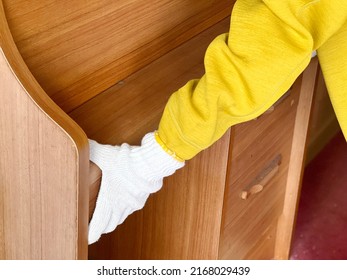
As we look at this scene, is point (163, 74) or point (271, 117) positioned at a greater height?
point (163, 74)

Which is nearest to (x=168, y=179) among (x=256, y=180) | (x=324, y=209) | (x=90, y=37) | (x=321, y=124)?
(x=256, y=180)

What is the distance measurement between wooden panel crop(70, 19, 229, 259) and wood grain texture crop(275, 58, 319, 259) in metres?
0.24

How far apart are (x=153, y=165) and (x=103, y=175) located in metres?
0.07

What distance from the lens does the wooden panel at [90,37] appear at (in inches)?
35.9

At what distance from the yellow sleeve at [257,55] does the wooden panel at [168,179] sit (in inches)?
4.8

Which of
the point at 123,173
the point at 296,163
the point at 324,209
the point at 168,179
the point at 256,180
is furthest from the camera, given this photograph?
the point at 324,209

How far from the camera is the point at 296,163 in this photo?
1521 mm

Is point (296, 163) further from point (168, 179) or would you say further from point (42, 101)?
point (42, 101)

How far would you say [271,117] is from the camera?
133 centimetres

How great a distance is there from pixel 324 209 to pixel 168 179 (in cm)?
72

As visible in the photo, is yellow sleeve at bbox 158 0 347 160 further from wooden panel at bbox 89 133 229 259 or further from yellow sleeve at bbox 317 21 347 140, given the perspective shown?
wooden panel at bbox 89 133 229 259

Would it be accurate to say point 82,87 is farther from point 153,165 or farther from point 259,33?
point 259,33

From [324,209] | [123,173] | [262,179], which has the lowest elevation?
[324,209]
